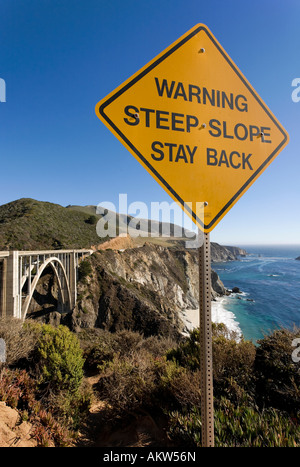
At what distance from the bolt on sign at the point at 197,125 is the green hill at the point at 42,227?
3480cm

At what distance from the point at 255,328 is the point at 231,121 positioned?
150 ft

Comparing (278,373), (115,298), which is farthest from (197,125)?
(115,298)

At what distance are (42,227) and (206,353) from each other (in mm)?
44897

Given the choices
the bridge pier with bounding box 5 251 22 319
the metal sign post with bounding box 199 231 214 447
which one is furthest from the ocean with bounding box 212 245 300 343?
the metal sign post with bounding box 199 231 214 447

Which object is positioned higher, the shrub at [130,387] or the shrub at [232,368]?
the shrub at [232,368]

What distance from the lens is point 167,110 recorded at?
5.15ft

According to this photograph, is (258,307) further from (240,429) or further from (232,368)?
(240,429)

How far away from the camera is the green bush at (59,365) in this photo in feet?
16.9

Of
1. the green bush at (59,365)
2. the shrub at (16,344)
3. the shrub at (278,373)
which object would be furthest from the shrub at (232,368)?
the shrub at (16,344)

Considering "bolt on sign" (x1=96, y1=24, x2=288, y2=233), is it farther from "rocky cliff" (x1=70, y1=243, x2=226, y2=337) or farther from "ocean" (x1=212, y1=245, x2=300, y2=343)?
"ocean" (x1=212, y1=245, x2=300, y2=343)

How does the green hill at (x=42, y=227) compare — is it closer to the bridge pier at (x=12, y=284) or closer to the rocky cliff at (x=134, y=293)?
the rocky cliff at (x=134, y=293)

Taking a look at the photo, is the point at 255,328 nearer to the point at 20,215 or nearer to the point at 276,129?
the point at 276,129

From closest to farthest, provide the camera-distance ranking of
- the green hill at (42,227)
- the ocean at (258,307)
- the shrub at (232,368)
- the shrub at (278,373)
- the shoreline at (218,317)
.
Result: the shrub at (278,373) < the shrub at (232,368) < the green hill at (42,227) < the ocean at (258,307) < the shoreline at (218,317)
